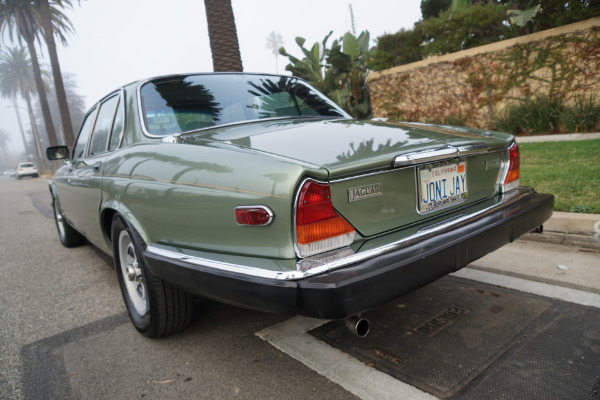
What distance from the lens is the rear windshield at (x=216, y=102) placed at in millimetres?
2598

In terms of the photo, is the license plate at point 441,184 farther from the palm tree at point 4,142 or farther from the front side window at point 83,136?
the palm tree at point 4,142

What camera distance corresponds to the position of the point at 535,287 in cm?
271

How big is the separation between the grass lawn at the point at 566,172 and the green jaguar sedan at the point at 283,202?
180 centimetres

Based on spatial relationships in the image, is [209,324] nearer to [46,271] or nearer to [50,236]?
[46,271]

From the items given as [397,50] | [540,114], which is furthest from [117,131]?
[397,50]

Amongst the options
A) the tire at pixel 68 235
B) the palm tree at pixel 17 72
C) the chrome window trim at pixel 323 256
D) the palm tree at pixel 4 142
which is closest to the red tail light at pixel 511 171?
the chrome window trim at pixel 323 256

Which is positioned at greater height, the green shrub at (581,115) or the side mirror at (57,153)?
the side mirror at (57,153)

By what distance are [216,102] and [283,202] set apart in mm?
1356

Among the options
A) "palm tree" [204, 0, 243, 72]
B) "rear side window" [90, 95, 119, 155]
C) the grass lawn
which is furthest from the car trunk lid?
"palm tree" [204, 0, 243, 72]

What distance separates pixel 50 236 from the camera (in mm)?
6047

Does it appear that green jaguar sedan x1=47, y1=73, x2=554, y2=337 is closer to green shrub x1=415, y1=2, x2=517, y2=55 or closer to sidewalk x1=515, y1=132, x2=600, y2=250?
sidewalk x1=515, y1=132, x2=600, y2=250

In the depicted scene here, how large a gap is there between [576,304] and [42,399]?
2.89 m

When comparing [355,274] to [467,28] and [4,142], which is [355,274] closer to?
[467,28]

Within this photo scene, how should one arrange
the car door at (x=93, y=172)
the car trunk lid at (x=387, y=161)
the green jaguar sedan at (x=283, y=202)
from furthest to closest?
the car door at (x=93, y=172), the car trunk lid at (x=387, y=161), the green jaguar sedan at (x=283, y=202)
